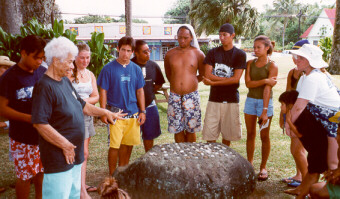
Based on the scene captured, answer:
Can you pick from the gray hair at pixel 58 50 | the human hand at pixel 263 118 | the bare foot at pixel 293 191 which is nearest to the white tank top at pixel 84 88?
the gray hair at pixel 58 50

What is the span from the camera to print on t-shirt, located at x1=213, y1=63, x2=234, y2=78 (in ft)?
14.7

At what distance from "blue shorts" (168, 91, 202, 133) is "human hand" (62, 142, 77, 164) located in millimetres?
2386

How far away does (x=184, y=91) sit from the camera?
15.1ft

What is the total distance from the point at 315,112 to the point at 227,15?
24.9 m

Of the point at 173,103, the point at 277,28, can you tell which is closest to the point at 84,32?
the point at 173,103

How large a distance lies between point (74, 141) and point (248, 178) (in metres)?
2.09

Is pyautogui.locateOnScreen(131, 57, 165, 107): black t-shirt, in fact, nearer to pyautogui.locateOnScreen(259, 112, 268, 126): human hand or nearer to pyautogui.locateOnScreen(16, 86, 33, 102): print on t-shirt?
pyautogui.locateOnScreen(259, 112, 268, 126): human hand

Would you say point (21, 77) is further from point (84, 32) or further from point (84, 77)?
point (84, 32)

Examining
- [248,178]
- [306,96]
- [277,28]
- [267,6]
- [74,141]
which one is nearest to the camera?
[74,141]

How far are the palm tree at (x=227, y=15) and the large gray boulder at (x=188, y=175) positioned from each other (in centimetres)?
2468

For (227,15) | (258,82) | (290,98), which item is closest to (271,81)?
(258,82)

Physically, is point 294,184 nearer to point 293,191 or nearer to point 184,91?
point 293,191

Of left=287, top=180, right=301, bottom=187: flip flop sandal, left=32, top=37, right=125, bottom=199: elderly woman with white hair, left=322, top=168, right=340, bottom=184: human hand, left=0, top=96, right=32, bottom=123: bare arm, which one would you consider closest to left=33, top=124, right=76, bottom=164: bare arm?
left=32, top=37, right=125, bottom=199: elderly woman with white hair

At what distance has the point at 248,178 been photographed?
3.52 metres
